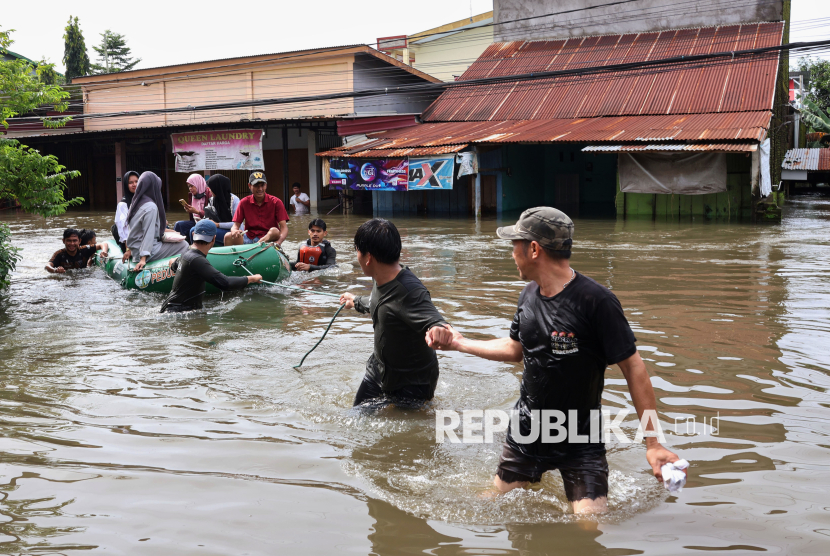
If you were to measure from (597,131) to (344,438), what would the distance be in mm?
17248

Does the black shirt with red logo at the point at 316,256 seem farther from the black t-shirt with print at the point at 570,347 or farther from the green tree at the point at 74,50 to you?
the green tree at the point at 74,50

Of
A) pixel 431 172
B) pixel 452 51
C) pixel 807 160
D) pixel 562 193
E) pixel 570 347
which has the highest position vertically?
pixel 452 51

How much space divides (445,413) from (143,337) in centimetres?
396

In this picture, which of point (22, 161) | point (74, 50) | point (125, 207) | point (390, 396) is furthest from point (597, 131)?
point (74, 50)

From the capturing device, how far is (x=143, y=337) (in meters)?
7.62

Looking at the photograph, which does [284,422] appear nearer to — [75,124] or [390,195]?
[390,195]

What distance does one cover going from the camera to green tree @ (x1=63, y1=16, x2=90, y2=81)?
48.6m

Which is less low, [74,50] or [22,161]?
[74,50]

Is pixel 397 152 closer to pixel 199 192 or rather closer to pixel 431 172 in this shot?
pixel 431 172

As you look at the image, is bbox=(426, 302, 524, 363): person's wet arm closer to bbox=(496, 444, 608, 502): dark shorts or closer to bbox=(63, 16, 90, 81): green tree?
bbox=(496, 444, 608, 502): dark shorts

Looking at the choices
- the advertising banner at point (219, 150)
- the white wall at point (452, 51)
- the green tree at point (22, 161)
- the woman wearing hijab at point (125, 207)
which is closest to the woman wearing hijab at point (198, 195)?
the woman wearing hijab at point (125, 207)

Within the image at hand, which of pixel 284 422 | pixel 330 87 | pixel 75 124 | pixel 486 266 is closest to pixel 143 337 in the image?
pixel 284 422

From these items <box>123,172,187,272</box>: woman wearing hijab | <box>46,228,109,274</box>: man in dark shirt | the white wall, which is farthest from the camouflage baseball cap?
the white wall

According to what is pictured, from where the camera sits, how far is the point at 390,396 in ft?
15.3
